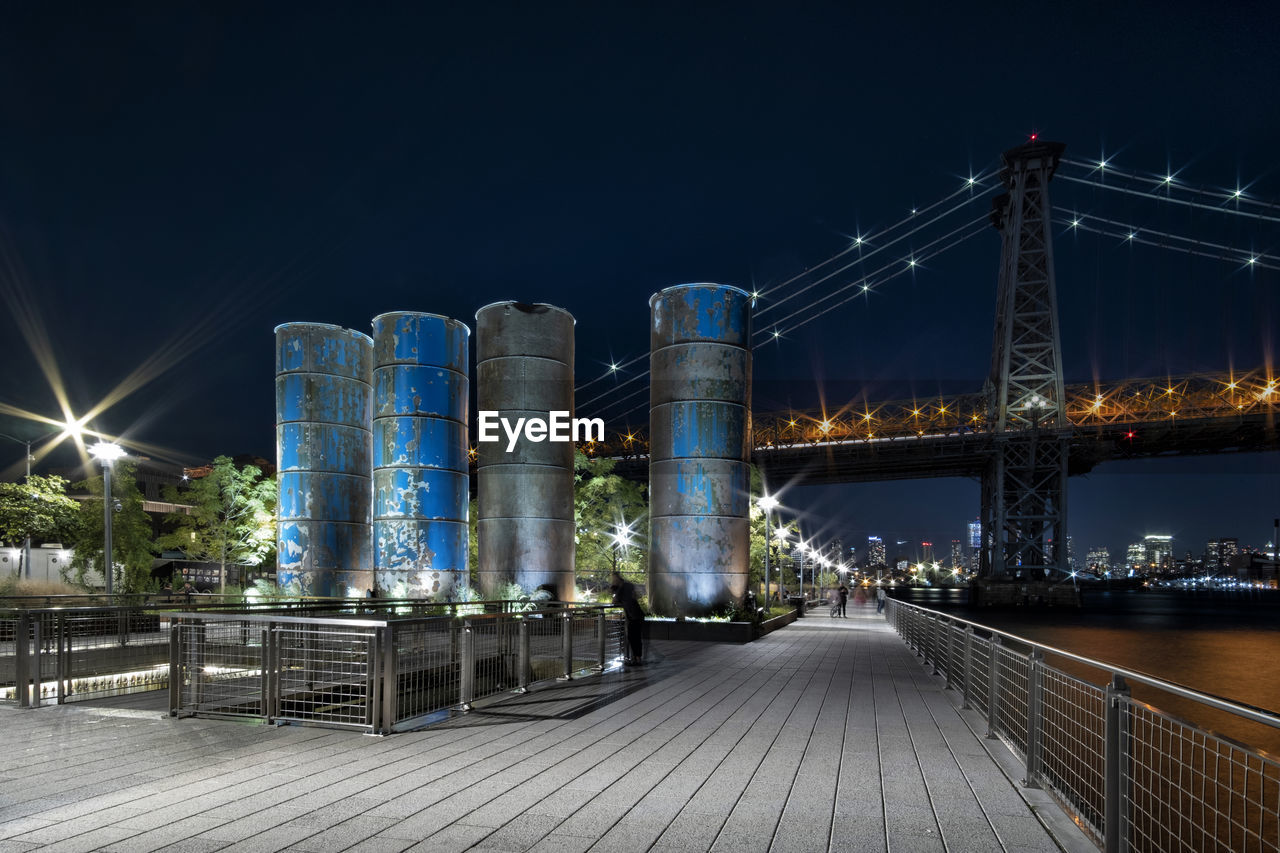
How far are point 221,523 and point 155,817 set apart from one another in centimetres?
3728

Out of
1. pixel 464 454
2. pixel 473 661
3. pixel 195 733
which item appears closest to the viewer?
pixel 195 733

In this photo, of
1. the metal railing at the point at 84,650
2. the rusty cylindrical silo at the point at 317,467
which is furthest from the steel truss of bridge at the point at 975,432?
the metal railing at the point at 84,650

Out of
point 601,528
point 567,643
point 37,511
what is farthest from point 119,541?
point 567,643

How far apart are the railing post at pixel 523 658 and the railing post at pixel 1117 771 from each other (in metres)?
7.48

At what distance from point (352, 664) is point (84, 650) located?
15.3 feet

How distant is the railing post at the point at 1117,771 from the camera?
4812 millimetres

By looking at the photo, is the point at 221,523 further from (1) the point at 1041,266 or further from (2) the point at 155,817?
(1) the point at 1041,266

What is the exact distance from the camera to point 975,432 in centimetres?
8925

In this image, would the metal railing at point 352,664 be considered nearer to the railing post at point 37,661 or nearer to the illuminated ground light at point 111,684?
the illuminated ground light at point 111,684

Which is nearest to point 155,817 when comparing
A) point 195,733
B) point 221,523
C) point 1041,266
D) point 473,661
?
point 195,733

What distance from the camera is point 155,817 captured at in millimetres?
5582

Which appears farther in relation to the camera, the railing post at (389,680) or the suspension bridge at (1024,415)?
the suspension bridge at (1024,415)

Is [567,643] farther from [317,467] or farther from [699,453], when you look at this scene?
[317,467]

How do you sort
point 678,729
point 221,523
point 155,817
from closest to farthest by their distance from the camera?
point 155,817 < point 678,729 < point 221,523
